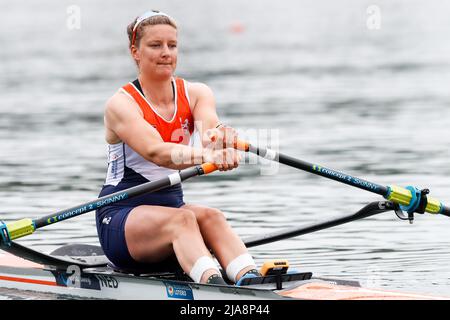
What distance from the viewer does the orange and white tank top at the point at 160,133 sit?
10023mm

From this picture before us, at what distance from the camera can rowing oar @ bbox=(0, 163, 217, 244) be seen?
Result: 9.61 metres

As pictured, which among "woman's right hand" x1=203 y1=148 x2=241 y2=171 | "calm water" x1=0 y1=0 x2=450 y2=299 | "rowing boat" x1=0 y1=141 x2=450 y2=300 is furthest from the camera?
"calm water" x1=0 y1=0 x2=450 y2=299

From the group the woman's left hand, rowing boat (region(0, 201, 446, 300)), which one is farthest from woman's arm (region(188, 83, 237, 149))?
rowing boat (region(0, 201, 446, 300))

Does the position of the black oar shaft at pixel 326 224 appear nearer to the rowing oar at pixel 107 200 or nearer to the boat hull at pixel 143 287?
the boat hull at pixel 143 287

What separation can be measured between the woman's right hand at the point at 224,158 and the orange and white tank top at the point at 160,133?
62cm

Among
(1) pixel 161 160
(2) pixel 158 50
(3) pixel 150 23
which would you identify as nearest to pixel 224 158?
(1) pixel 161 160

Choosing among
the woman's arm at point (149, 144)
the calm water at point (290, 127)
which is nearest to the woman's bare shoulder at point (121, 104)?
the woman's arm at point (149, 144)

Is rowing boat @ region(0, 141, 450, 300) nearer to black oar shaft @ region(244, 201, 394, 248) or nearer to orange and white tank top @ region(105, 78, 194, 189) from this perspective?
black oar shaft @ region(244, 201, 394, 248)

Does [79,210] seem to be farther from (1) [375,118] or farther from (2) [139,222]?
(1) [375,118]

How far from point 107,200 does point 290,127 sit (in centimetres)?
1485

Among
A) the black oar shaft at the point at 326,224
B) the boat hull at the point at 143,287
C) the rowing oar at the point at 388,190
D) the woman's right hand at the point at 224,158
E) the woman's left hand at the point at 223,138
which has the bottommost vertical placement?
the boat hull at the point at 143,287

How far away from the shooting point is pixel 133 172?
10211 mm

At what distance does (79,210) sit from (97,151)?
11982mm

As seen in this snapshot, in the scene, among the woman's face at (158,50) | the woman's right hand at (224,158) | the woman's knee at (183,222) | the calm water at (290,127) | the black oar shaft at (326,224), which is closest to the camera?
the woman's right hand at (224,158)
